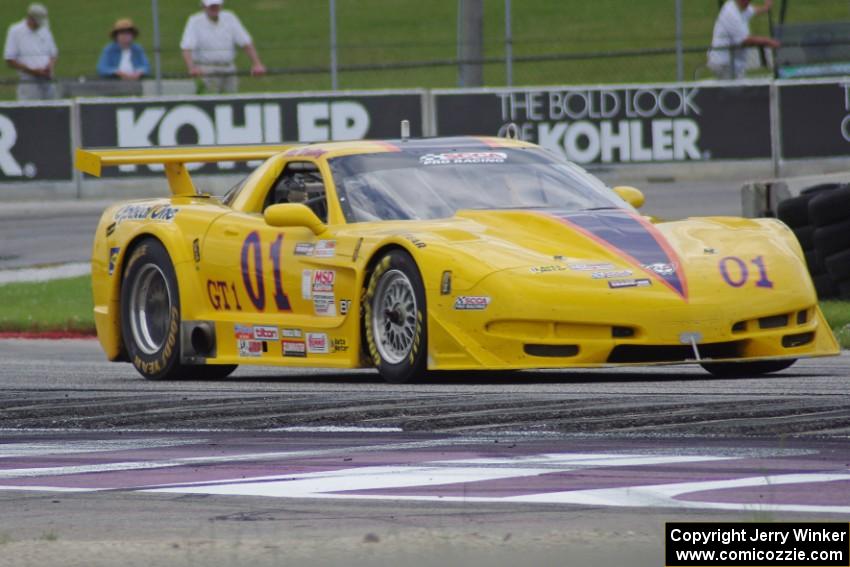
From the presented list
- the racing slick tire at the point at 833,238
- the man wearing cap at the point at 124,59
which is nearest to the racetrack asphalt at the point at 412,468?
the racing slick tire at the point at 833,238

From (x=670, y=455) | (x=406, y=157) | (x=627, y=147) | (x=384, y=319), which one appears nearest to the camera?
(x=670, y=455)

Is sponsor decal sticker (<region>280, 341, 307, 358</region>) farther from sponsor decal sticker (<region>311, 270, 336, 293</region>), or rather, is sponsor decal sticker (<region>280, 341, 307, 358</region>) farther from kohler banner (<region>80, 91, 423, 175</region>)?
kohler banner (<region>80, 91, 423, 175</region>)

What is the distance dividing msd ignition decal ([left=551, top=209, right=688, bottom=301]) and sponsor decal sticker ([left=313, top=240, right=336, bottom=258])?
1.14 m

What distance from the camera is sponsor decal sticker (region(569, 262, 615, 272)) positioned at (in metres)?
9.02

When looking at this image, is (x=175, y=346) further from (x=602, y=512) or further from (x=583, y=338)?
(x=602, y=512)

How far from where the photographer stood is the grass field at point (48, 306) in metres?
15.9

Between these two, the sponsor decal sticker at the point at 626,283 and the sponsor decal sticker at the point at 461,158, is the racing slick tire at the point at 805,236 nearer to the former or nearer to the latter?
the sponsor decal sticker at the point at 461,158

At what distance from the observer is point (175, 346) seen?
1086 centimetres

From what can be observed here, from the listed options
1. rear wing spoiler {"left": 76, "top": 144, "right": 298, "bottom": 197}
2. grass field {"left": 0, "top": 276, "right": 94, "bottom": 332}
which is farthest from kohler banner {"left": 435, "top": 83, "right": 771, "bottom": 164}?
rear wing spoiler {"left": 76, "top": 144, "right": 298, "bottom": 197}

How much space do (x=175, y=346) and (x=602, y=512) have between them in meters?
5.82

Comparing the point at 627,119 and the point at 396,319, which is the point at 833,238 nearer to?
the point at 396,319

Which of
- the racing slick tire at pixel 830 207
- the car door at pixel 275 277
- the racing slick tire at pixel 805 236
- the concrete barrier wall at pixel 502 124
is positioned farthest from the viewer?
the concrete barrier wall at pixel 502 124

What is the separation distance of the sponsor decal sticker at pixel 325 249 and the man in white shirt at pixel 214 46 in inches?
592

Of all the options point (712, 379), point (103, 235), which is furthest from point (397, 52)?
point (712, 379)
